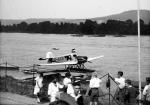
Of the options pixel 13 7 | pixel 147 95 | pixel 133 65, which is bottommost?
pixel 133 65

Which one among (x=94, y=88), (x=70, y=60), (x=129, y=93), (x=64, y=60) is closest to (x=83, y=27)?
(x=64, y=60)

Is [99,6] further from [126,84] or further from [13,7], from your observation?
[126,84]

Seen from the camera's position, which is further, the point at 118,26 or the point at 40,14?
the point at 118,26

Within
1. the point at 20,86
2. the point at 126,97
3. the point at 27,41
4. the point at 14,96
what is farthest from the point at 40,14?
the point at 27,41

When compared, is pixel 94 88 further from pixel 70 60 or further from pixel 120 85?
pixel 70 60

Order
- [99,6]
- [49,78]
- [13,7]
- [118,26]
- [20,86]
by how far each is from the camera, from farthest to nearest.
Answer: [118,26] → [99,6] → [49,78] → [13,7] → [20,86]

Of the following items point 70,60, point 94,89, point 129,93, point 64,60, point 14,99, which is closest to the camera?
point 94,89

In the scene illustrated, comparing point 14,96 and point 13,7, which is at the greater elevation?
point 13,7

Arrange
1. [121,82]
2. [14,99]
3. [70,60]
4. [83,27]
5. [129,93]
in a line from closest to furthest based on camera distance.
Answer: [121,82]
[129,93]
[14,99]
[70,60]
[83,27]

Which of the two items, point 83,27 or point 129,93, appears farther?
point 83,27

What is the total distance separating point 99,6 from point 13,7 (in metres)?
9.37

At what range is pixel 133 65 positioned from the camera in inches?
1465

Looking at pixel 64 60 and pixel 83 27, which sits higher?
pixel 83 27

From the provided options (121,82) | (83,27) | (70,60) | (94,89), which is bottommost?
(70,60)
